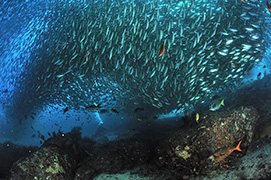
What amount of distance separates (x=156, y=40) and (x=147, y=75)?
198 cm

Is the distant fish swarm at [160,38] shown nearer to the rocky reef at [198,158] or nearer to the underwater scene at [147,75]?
the underwater scene at [147,75]

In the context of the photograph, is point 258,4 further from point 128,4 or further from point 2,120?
point 2,120

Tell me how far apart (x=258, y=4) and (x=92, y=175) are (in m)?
10.3

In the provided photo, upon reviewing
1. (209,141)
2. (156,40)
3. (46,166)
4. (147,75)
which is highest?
(156,40)

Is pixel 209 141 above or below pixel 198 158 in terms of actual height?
above

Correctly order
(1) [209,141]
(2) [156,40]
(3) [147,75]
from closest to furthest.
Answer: (1) [209,141] < (2) [156,40] < (3) [147,75]

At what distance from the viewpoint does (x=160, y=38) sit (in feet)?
22.4

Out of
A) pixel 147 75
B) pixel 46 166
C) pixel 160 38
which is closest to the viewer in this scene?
pixel 46 166

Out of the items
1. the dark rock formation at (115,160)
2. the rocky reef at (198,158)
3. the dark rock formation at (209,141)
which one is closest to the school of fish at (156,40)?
the dark rock formation at (209,141)

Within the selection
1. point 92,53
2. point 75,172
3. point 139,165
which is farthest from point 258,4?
point 75,172

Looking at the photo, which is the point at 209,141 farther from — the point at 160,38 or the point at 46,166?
the point at 46,166

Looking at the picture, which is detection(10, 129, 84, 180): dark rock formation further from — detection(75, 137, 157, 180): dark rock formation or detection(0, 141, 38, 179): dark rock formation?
detection(0, 141, 38, 179): dark rock formation

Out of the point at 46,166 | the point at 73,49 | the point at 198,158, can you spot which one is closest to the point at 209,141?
the point at 198,158

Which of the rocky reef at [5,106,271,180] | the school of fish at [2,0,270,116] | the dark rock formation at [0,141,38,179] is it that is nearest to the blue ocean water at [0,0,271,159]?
the school of fish at [2,0,270,116]
